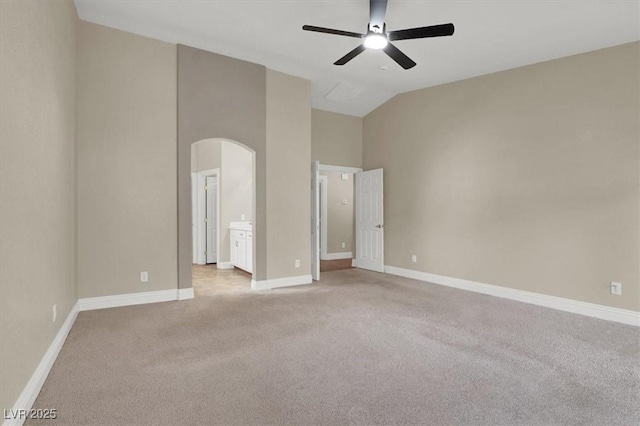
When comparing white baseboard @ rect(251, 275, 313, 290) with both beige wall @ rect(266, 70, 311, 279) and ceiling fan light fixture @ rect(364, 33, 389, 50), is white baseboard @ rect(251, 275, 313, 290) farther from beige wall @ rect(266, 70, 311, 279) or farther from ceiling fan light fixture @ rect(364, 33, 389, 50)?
ceiling fan light fixture @ rect(364, 33, 389, 50)

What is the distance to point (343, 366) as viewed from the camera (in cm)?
286

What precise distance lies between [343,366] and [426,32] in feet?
9.77

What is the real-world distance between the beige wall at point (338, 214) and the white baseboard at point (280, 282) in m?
2.94

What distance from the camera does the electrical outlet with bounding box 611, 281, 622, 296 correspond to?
415cm


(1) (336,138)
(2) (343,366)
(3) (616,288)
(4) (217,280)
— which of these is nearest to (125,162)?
(4) (217,280)

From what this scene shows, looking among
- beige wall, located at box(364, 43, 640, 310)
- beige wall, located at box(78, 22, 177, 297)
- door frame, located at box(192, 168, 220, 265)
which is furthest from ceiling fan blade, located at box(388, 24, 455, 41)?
door frame, located at box(192, 168, 220, 265)

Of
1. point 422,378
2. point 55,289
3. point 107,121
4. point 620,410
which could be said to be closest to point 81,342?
point 55,289

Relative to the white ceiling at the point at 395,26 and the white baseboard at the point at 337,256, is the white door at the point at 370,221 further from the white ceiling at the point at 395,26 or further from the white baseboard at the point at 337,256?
the white ceiling at the point at 395,26

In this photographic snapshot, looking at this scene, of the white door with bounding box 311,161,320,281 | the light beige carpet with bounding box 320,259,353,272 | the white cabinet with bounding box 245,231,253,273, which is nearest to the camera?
the white door with bounding box 311,161,320,281

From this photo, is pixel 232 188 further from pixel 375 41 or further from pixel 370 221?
pixel 375 41

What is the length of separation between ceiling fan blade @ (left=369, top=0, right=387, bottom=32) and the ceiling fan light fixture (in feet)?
0.34

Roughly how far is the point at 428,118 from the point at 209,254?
5.52 metres

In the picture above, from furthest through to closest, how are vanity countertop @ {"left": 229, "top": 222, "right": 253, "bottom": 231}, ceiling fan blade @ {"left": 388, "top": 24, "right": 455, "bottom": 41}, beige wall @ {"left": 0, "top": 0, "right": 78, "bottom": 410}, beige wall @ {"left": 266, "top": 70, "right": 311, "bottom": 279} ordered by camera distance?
1. vanity countertop @ {"left": 229, "top": 222, "right": 253, "bottom": 231}
2. beige wall @ {"left": 266, "top": 70, "right": 311, "bottom": 279}
3. ceiling fan blade @ {"left": 388, "top": 24, "right": 455, "bottom": 41}
4. beige wall @ {"left": 0, "top": 0, "right": 78, "bottom": 410}

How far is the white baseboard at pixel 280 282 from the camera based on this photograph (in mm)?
5492
